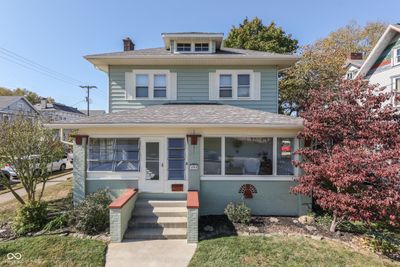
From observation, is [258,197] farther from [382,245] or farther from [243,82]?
[243,82]

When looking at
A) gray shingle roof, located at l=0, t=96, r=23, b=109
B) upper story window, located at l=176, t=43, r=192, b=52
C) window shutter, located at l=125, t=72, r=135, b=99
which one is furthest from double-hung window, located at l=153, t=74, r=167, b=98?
gray shingle roof, located at l=0, t=96, r=23, b=109

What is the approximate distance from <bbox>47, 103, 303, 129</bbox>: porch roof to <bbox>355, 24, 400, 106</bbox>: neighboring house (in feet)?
41.7

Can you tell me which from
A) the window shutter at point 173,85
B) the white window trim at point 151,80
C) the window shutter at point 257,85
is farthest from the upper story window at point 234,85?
the white window trim at point 151,80

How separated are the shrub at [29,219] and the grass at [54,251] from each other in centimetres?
54

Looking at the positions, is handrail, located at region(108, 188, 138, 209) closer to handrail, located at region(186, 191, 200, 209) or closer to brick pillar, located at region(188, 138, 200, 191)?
handrail, located at region(186, 191, 200, 209)

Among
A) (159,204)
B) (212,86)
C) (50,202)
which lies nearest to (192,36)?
(212,86)

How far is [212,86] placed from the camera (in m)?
10.5

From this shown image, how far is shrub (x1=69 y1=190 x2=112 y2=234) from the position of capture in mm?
6520

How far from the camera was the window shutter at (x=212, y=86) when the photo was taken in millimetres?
10484

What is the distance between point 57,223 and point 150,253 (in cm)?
340

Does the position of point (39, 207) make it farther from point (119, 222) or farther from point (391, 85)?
point (391, 85)

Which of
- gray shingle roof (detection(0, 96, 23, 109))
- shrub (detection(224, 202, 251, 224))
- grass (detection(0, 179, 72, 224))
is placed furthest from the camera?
gray shingle roof (detection(0, 96, 23, 109))

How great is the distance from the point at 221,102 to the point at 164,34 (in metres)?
4.37

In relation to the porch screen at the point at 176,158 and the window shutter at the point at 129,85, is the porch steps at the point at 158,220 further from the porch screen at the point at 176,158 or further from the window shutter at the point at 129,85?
the window shutter at the point at 129,85
